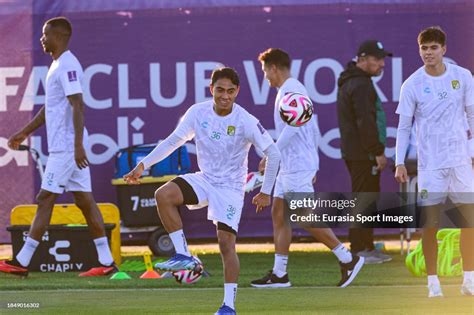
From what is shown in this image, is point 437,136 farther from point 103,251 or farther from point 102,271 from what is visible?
point 102,271

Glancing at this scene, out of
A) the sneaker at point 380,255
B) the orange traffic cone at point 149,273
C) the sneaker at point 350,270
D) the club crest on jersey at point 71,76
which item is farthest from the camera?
the sneaker at point 380,255

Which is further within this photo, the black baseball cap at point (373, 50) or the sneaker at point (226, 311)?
the black baseball cap at point (373, 50)

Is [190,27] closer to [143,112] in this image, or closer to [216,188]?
[143,112]

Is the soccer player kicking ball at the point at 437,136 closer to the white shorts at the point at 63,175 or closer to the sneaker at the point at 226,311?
the sneaker at the point at 226,311

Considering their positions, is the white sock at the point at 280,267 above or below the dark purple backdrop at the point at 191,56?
below

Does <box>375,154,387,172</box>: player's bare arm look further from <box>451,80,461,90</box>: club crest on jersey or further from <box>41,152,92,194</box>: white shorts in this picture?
<box>451,80,461,90</box>: club crest on jersey

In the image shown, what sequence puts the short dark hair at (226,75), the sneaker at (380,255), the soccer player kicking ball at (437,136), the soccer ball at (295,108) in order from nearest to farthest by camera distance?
the short dark hair at (226,75), the soccer player kicking ball at (437,136), the soccer ball at (295,108), the sneaker at (380,255)

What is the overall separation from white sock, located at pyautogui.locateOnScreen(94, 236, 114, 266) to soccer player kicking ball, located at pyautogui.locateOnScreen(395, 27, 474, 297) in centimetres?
365

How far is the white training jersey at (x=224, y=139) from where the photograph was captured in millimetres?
9289

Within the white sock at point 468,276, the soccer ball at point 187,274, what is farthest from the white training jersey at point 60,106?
the white sock at point 468,276

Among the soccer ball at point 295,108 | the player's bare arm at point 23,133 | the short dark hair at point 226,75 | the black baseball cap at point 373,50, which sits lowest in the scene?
the player's bare arm at point 23,133

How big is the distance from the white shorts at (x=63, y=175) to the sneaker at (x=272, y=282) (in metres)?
1.97

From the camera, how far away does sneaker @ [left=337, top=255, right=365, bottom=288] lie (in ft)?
37.5

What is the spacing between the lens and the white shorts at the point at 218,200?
920 centimetres
